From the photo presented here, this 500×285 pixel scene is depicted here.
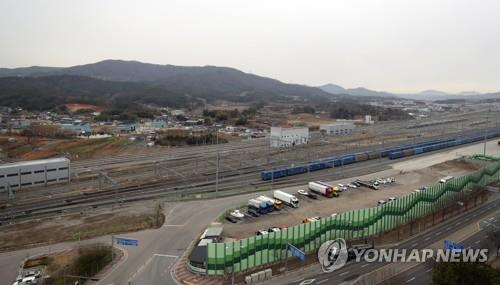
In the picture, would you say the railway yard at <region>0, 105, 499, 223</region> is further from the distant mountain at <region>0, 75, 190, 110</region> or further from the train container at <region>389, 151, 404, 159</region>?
the distant mountain at <region>0, 75, 190, 110</region>

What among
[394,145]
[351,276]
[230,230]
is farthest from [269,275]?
[394,145]

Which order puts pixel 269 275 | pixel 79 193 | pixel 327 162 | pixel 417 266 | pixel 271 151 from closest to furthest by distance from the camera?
pixel 269 275
pixel 417 266
pixel 79 193
pixel 327 162
pixel 271 151

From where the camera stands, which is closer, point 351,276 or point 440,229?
point 351,276

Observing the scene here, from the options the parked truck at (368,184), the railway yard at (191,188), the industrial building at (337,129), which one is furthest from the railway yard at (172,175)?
the industrial building at (337,129)

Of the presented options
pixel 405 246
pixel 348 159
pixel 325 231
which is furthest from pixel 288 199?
pixel 348 159

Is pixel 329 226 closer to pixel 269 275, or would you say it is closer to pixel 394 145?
pixel 269 275

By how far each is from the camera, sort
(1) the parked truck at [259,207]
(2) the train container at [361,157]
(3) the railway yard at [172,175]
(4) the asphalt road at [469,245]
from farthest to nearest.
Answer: (2) the train container at [361,157] → (3) the railway yard at [172,175] → (1) the parked truck at [259,207] → (4) the asphalt road at [469,245]

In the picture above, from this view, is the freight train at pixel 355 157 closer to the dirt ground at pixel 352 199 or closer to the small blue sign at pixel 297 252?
the dirt ground at pixel 352 199
